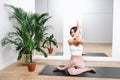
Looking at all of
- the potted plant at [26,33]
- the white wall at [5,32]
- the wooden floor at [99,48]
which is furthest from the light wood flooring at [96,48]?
the white wall at [5,32]

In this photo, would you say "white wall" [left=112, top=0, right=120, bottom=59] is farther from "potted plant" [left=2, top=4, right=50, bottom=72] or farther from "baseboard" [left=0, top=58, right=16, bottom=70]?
"baseboard" [left=0, top=58, right=16, bottom=70]

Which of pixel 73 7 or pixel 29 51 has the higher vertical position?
pixel 73 7

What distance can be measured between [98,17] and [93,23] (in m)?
0.22

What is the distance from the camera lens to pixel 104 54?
5230 millimetres

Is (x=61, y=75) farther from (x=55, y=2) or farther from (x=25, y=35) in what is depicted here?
(x=55, y=2)

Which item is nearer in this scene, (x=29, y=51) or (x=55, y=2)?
(x=29, y=51)

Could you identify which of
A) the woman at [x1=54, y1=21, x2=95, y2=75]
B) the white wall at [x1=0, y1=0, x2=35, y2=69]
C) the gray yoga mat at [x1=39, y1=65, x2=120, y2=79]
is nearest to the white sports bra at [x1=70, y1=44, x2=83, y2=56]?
the woman at [x1=54, y1=21, x2=95, y2=75]

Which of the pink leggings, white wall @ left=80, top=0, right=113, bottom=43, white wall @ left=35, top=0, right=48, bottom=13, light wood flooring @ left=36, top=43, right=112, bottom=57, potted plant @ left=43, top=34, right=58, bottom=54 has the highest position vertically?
white wall @ left=35, top=0, right=48, bottom=13

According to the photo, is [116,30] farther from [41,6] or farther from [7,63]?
[7,63]

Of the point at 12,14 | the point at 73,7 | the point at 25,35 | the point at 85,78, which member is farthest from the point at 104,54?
the point at 12,14

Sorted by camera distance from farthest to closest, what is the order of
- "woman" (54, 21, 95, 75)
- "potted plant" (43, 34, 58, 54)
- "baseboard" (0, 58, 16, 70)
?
"potted plant" (43, 34, 58, 54)
"baseboard" (0, 58, 16, 70)
"woman" (54, 21, 95, 75)

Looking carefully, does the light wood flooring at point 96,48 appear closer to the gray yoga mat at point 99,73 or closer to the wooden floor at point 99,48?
the wooden floor at point 99,48

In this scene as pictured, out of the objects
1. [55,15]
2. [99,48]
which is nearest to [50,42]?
[55,15]

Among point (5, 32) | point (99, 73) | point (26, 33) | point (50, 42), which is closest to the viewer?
point (99, 73)
